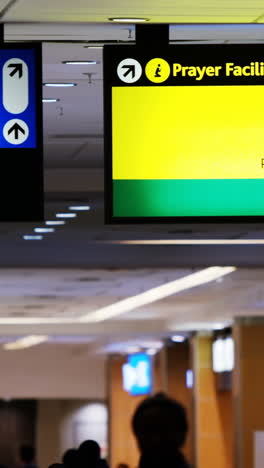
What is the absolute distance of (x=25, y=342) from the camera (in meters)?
35.7

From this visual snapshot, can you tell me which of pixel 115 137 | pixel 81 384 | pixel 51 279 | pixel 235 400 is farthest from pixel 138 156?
pixel 81 384

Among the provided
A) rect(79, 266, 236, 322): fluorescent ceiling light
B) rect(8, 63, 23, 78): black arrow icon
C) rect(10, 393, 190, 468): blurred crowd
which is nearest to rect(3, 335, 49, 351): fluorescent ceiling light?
rect(79, 266, 236, 322): fluorescent ceiling light

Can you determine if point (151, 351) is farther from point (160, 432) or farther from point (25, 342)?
point (160, 432)

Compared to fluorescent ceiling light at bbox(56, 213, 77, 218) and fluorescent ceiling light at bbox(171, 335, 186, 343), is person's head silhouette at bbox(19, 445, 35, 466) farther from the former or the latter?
fluorescent ceiling light at bbox(56, 213, 77, 218)

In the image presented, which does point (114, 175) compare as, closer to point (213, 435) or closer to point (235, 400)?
point (235, 400)

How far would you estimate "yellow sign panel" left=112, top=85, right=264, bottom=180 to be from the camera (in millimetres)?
6168

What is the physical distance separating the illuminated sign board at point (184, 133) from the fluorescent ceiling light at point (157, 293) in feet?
36.1

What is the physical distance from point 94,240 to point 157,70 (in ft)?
32.8

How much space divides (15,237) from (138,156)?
9.56 metres

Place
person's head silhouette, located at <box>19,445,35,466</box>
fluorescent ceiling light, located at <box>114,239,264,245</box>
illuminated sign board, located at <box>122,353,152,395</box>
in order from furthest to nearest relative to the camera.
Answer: illuminated sign board, located at <box>122,353,152,395</box>, person's head silhouette, located at <box>19,445,35,466</box>, fluorescent ceiling light, located at <box>114,239,264,245</box>

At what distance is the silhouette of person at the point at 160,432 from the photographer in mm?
4430

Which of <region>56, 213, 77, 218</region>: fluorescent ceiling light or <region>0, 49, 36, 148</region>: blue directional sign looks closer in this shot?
<region>0, 49, 36, 148</region>: blue directional sign

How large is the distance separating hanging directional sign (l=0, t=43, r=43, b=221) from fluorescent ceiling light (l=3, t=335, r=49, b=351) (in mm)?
25932

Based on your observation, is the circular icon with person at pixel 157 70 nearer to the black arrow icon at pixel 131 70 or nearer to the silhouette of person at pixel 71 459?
the black arrow icon at pixel 131 70
